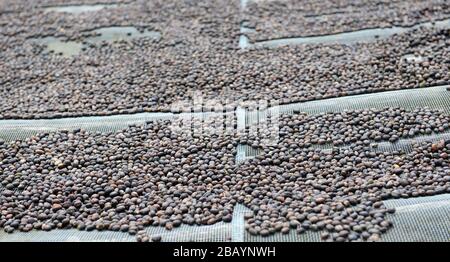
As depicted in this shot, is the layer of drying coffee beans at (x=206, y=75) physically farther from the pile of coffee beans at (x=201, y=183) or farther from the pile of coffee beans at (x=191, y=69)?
the pile of coffee beans at (x=201, y=183)

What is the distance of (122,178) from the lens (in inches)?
154

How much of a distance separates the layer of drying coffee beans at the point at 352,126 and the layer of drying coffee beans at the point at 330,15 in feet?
6.18

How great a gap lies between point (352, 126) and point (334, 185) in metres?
0.82

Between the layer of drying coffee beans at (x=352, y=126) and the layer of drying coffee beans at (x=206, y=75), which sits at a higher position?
the layer of drying coffee beans at (x=206, y=75)

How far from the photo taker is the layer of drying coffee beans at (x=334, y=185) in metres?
3.30

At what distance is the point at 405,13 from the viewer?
6.41 m

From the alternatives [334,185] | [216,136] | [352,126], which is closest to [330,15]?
[352,126]

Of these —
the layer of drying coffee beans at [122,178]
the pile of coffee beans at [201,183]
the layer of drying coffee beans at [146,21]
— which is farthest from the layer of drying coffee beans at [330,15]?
the pile of coffee beans at [201,183]

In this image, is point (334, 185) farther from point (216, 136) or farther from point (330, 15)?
point (330, 15)

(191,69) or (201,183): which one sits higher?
(191,69)

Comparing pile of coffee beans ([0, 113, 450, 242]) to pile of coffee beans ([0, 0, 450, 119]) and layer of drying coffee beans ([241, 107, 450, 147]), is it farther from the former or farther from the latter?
pile of coffee beans ([0, 0, 450, 119])

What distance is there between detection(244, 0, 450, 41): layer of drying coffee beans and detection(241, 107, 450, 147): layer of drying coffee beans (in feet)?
6.18

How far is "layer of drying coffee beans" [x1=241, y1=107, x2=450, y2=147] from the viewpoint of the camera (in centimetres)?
415
